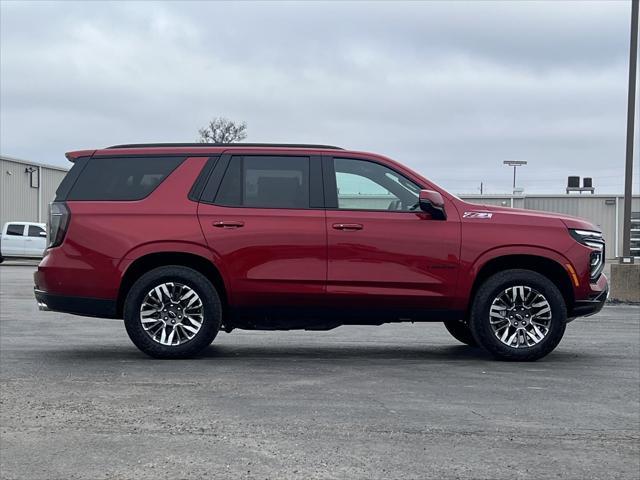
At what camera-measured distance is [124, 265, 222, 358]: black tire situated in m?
7.98

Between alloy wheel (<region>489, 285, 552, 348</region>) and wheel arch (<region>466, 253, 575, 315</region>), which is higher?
wheel arch (<region>466, 253, 575, 315</region>)

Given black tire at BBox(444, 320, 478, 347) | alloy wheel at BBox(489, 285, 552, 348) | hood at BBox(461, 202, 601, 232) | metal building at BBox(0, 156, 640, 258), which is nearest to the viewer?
alloy wheel at BBox(489, 285, 552, 348)

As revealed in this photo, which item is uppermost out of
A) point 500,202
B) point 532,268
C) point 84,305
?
point 500,202

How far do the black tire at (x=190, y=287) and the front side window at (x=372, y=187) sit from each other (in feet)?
4.81

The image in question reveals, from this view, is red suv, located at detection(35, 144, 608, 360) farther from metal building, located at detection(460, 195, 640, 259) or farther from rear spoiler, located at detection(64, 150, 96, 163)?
metal building, located at detection(460, 195, 640, 259)

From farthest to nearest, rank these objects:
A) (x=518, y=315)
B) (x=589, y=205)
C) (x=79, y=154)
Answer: (x=589, y=205) → (x=79, y=154) → (x=518, y=315)

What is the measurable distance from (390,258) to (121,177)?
8.52ft

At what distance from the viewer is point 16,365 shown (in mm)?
7844

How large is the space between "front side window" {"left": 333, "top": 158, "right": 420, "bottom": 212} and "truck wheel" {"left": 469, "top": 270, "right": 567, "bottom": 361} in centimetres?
108

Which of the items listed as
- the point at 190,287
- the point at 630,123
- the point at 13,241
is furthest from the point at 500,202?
the point at 190,287

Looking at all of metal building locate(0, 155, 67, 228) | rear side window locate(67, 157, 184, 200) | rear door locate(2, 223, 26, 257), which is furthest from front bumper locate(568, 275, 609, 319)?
metal building locate(0, 155, 67, 228)

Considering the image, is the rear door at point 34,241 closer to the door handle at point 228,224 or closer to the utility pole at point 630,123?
the utility pole at point 630,123

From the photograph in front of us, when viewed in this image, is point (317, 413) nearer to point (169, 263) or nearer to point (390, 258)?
point (390, 258)

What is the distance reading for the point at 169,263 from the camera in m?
8.27
